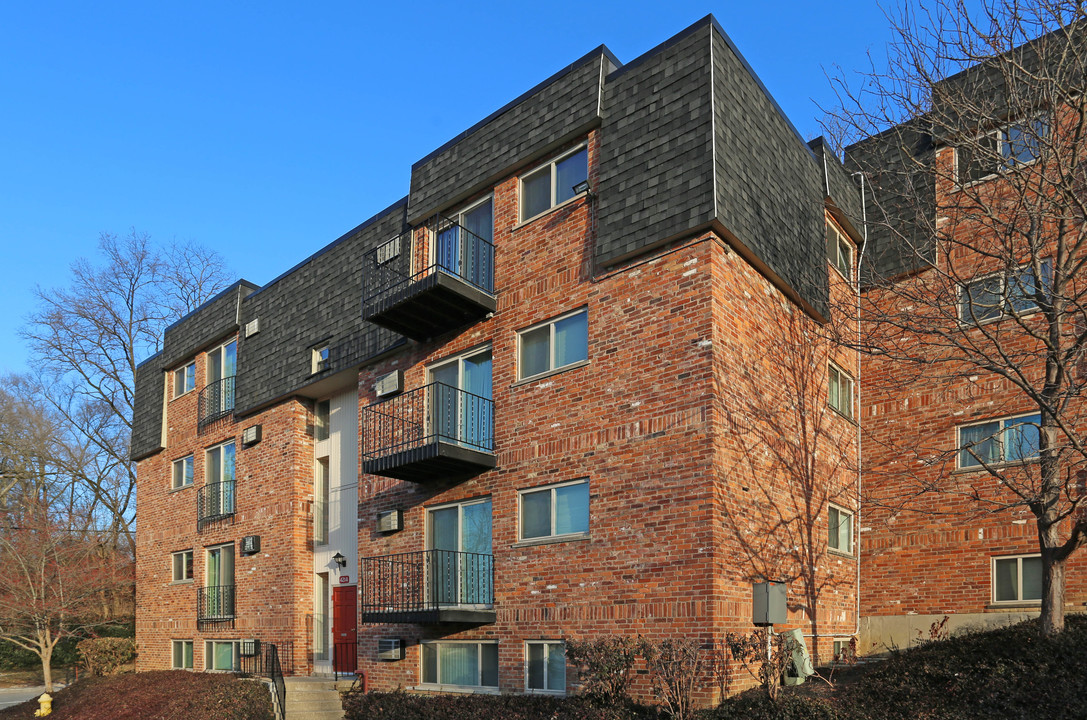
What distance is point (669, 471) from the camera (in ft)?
40.2

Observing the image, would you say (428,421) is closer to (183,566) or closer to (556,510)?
(556,510)

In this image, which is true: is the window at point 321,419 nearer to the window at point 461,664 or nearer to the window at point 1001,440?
the window at point 461,664

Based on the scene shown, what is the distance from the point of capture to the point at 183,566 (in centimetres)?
2356

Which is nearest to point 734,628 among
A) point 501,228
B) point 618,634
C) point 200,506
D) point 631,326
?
point 618,634

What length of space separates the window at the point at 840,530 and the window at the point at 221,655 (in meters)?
13.2

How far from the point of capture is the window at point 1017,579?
1402 cm

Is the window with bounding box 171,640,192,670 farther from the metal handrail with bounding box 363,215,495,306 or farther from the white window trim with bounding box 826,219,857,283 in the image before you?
the white window trim with bounding box 826,219,857,283

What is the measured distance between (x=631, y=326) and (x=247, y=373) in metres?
11.9

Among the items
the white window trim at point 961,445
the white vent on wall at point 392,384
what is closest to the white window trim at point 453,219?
the white vent on wall at point 392,384

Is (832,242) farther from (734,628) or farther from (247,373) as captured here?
(247,373)

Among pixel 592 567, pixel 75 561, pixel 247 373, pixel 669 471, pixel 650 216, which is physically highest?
pixel 650 216

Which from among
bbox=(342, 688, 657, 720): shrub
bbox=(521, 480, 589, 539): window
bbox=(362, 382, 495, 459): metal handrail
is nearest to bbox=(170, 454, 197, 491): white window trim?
bbox=(362, 382, 495, 459): metal handrail

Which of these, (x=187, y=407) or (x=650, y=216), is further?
(x=187, y=407)

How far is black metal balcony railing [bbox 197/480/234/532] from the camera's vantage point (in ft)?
71.4
